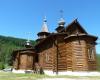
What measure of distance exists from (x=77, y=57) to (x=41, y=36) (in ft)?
65.2

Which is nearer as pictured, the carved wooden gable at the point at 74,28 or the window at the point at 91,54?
the window at the point at 91,54

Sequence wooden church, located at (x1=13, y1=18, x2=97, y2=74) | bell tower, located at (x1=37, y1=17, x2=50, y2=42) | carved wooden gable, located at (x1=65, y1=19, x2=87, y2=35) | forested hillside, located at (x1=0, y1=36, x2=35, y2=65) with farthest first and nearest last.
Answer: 1. forested hillside, located at (x1=0, y1=36, x2=35, y2=65)
2. bell tower, located at (x1=37, y1=17, x2=50, y2=42)
3. carved wooden gable, located at (x1=65, y1=19, x2=87, y2=35)
4. wooden church, located at (x1=13, y1=18, x2=97, y2=74)

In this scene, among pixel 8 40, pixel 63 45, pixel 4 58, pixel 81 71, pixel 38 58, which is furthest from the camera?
pixel 8 40

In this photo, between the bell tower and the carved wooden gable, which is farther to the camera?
the bell tower

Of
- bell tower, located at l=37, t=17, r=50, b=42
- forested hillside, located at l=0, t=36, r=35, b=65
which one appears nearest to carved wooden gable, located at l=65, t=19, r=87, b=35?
bell tower, located at l=37, t=17, r=50, b=42

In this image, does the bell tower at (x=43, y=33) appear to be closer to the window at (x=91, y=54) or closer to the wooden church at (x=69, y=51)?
the wooden church at (x=69, y=51)

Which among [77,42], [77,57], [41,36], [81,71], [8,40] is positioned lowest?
[81,71]

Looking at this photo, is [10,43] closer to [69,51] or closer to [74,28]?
[74,28]

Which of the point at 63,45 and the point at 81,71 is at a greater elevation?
the point at 63,45

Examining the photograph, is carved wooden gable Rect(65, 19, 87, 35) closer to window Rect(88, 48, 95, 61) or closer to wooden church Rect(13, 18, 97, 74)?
wooden church Rect(13, 18, 97, 74)

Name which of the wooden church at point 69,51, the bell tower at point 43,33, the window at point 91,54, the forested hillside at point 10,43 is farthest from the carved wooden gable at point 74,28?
the forested hillside at point 10,43

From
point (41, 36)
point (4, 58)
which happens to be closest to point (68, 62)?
point (41, 36)

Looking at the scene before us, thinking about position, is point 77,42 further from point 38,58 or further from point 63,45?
point 38,58

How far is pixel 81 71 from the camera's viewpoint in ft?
89.9
